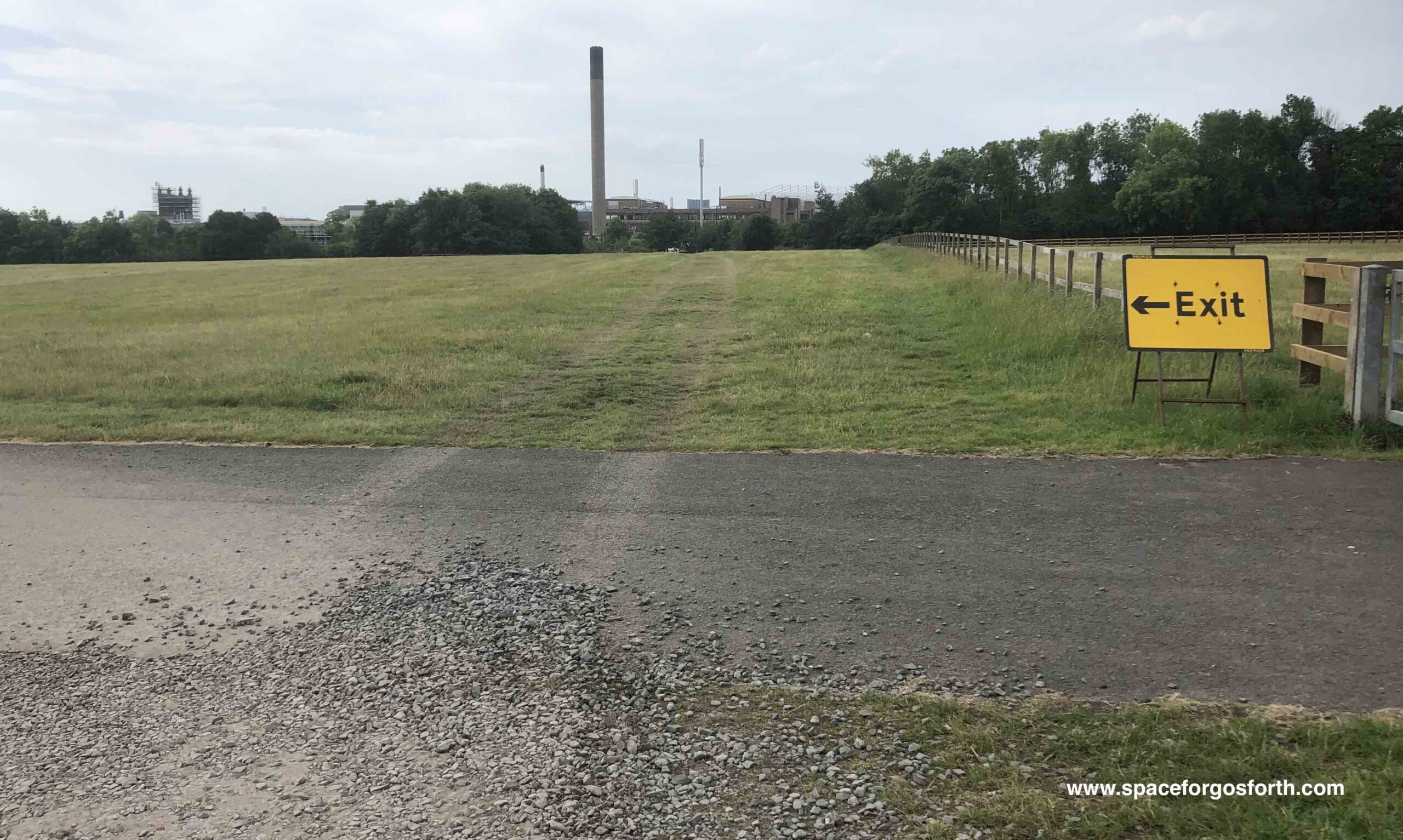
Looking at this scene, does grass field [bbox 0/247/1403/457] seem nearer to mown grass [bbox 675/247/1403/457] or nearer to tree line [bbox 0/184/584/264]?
mown grass [bbox 675/247/1403/457]

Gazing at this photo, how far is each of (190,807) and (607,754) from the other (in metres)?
1.44

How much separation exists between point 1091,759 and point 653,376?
32.3ft

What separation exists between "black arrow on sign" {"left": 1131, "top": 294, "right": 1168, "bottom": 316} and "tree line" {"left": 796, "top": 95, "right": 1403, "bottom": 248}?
88.2 meters

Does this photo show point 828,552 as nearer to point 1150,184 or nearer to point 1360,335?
point 1360,335

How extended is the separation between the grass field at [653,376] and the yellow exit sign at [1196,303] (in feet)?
2.02

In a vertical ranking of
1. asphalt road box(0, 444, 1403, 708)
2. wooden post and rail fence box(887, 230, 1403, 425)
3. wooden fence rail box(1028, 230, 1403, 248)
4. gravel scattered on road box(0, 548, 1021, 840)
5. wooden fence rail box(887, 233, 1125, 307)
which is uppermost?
wooden fence rail box(1028, 230, 1403, 248)

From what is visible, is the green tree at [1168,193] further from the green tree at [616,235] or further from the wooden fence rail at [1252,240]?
the green tree at [616,235]

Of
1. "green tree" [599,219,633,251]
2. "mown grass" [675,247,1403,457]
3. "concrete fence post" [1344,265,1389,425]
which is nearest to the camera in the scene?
"concrete fence post" [1344,265,1389,425]

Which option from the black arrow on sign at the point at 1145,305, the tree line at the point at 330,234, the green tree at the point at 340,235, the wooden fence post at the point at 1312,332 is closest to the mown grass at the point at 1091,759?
the black arrow on sign at the point at 1145,305

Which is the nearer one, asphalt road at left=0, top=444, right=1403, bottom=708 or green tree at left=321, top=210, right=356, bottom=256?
asphalt road at left=0, top=444, right=1403, bottom=708

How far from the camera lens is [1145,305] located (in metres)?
9.52

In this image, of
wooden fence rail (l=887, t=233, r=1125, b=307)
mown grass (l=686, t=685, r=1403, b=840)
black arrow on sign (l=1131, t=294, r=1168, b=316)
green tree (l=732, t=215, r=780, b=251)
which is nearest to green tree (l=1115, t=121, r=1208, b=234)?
green tree (l=732, t=215, r=780, b=251)

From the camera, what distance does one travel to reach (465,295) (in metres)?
25.8

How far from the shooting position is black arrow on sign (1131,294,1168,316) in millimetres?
9508
